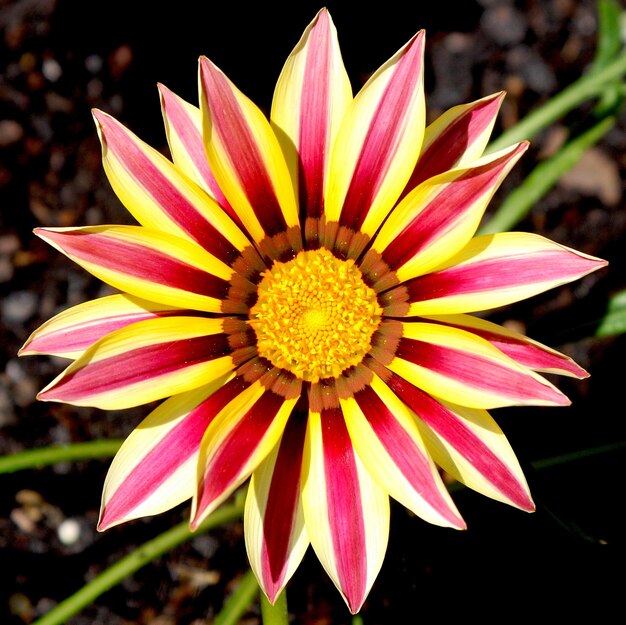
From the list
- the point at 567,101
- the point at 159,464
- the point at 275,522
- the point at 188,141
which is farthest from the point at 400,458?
the point at 567,101

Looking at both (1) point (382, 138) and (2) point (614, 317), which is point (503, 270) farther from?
(2) point (614, 317)

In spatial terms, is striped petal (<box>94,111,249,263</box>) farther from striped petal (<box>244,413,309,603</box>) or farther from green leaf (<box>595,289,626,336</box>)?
green leaf (<box>595,289,626,336</box>)

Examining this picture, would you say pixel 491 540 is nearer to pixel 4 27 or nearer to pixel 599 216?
pixel 599 216

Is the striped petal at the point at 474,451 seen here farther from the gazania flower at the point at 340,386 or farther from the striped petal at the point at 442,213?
the striped petal at the point at 442,213

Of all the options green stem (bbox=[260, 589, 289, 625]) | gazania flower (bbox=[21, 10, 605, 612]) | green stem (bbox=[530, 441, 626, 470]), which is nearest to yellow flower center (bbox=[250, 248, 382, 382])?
gazania flower (bbox=[21, 10, 605, 612])

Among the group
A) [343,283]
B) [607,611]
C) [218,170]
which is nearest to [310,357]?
[343,283]
